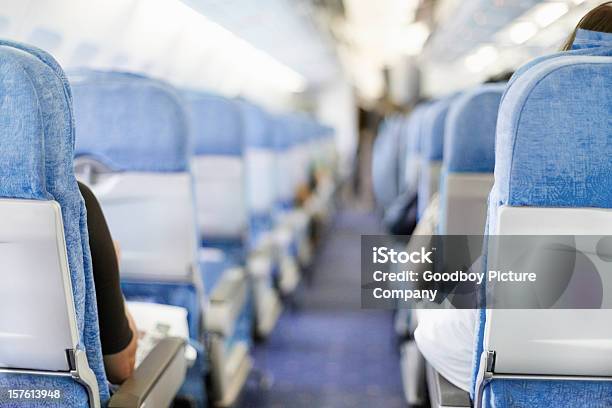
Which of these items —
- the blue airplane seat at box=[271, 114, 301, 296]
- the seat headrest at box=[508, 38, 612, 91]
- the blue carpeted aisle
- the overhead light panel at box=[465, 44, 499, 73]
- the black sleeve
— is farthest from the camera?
the overhead light panel at box=[465, 44, 499, 73]

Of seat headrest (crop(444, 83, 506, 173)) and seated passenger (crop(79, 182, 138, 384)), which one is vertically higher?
seat headrest (crop(444, 83, 506, 173))

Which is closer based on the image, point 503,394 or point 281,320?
point 503,394

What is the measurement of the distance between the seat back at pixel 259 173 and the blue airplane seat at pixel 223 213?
1.80 feet

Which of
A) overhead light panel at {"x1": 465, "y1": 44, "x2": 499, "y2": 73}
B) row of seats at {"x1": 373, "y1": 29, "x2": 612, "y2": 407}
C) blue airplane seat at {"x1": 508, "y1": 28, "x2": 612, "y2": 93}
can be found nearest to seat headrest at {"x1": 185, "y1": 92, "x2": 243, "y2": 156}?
row of seats at {"x1": 373, "y1": 29, "x2": 612, "y2": 407}

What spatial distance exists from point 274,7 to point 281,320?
272 cm

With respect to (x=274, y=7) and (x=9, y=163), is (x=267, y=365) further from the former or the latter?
(x=274, y=7)

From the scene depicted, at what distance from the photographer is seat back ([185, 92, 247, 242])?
8.57 ft

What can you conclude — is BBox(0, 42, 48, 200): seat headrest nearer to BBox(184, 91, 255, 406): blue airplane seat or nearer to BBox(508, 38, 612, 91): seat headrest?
BBox(508, 38, 612, 91): seat headrest

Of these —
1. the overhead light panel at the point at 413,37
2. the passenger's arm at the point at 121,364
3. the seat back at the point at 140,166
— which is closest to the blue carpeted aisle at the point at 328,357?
the seat back at the point at 140,166

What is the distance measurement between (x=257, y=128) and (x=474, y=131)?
1.97 metres

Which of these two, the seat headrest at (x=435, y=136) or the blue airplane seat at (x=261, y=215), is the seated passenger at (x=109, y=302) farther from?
the blue airplane seat at (x=261, y=215)

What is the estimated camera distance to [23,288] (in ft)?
3.72

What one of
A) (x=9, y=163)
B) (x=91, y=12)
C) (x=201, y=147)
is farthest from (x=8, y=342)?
(x=91, y=12)

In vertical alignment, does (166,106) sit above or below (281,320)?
above
